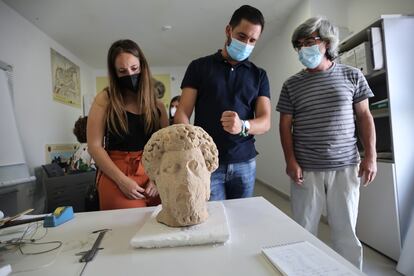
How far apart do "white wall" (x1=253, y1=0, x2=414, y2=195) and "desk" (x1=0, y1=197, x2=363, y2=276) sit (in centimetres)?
204

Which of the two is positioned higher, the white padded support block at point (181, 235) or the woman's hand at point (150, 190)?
the woman's hand at point (150, 190)

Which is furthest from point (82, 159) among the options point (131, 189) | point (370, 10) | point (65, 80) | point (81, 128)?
point (370, 10)

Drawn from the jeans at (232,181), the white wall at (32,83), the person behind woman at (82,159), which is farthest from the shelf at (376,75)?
the white wall at (32,83)

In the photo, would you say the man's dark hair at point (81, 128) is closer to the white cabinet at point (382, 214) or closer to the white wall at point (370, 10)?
the white cabinet at point (382, 214)

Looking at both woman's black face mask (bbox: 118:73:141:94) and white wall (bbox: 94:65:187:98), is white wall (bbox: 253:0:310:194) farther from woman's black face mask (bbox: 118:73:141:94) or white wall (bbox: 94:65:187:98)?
woman's black face mask (bbox: 118:73:141:94)

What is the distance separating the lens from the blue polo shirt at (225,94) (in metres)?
1.09

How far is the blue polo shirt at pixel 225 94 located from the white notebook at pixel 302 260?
20.5 inches

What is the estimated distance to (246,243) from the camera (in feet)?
2.07

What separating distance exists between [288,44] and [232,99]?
2379 mm

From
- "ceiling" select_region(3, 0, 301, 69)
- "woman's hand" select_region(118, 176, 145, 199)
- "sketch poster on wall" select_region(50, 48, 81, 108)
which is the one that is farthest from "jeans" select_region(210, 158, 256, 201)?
"sketch poster on wall" select_region(50, 48, 81, 108)

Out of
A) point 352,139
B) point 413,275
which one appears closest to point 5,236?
point 352,139

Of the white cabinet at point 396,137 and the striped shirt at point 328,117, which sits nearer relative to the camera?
the striped shirt at point 328,117

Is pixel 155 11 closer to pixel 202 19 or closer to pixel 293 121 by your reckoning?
pixel 202 19

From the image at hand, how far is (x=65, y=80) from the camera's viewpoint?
3.62 metres
